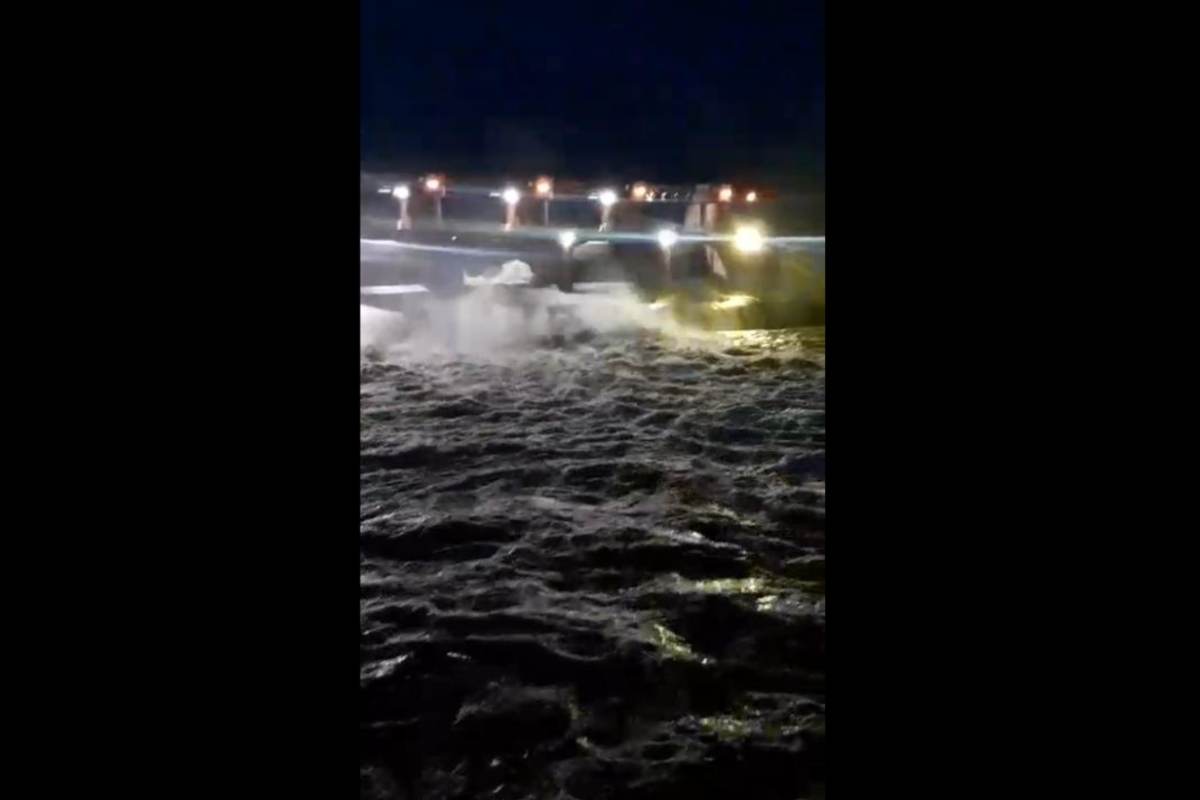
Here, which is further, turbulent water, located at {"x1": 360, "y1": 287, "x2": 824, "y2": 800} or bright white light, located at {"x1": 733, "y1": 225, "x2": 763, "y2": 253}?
bright white light, located at {"x1": 733, "y1": 225, "x2": 763, "y2": 253}

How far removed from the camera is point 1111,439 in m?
1.76

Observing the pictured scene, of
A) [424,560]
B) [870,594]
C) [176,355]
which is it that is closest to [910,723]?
[870,594]

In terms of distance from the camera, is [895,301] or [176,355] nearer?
[176,355]

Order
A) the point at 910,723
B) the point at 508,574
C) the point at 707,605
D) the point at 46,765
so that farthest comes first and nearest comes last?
1. the point at 508,574
2. the point at 707,605
3. the point at 910,723
4. the point at 46,765

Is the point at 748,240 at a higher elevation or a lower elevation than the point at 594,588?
higher

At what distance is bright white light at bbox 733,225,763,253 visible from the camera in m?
15.4

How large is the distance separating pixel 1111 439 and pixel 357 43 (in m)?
1.67

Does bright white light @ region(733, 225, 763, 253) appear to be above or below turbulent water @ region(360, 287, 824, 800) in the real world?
above

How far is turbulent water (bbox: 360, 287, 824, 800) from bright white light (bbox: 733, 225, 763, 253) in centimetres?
542

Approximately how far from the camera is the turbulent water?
3531 millimetres

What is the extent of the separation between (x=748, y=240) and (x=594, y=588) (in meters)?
11.6

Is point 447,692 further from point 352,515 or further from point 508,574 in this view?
point 352,515

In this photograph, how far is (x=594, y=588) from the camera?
5.11 m

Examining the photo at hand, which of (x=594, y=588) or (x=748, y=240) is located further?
(x=748, y=240)
